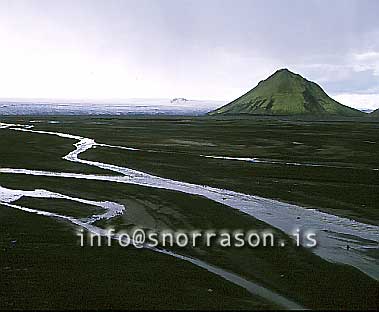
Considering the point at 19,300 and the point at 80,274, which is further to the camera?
the point at 80,274

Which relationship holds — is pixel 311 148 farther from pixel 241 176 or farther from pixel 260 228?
pixel 260 228

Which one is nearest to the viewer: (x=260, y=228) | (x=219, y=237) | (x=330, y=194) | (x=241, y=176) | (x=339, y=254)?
(x=339, y=254)

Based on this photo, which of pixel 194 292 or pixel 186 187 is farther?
pixel 186 187

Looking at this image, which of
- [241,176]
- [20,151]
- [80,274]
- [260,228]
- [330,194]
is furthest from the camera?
[20,151]

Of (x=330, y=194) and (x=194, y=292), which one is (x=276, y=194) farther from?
(x=194, y=292)

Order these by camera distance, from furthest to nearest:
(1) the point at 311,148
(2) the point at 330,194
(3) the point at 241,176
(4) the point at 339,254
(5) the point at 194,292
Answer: (1) the point at 311,148 → (3) the point at 241,176 → (2) the point at 330,194 → (4) the point at 339,254 → (5) the point at 194,292

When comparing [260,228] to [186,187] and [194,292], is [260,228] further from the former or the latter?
[186,187]

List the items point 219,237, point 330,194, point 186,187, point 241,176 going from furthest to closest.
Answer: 1. point 241,176
2. point 186,187
3. point 330,194
4. point 219,237

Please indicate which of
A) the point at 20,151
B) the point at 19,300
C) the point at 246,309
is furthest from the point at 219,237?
the point at 20,151

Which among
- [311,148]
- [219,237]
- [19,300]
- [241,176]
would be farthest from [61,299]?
[311,148]
